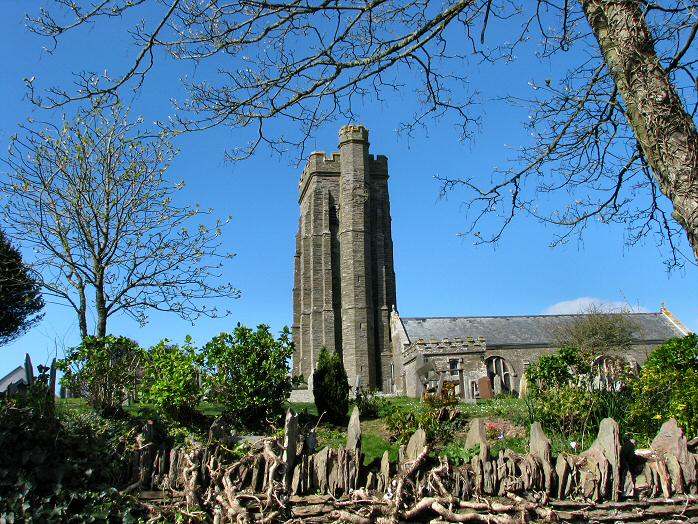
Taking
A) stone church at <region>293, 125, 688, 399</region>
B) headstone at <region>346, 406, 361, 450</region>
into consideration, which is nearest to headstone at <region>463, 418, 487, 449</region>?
headstone at <region>346, 406, 361, 450</region>

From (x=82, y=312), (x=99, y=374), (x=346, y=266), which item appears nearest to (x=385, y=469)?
(x=99, y=374)

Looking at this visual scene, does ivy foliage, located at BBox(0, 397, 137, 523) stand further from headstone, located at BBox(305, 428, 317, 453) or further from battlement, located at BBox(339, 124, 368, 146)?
battlement, located at BBox(339, 124, 368, 146)

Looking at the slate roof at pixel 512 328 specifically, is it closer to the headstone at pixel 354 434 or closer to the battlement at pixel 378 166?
the battlement at pixel 378 166

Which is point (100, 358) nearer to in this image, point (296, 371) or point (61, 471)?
Answer: point (61, 471)

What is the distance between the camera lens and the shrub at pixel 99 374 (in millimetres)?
10406

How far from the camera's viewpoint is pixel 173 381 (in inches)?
428

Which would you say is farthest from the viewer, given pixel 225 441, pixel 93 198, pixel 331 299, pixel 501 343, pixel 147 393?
pixel 331 299

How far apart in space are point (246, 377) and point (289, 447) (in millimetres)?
5726

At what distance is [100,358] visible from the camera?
10.5 m

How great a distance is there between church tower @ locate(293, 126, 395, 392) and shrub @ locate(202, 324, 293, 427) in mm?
25248

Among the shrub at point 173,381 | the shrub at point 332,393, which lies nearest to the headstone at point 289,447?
the shrub at point 173,381

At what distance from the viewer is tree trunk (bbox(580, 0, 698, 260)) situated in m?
4.35

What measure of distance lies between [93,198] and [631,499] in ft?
38.1

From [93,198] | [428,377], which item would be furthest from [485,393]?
[93,198]
